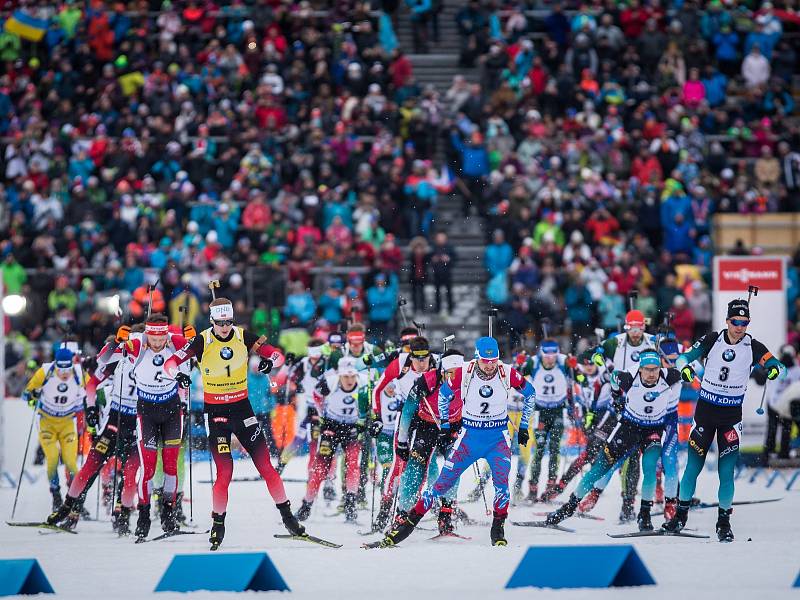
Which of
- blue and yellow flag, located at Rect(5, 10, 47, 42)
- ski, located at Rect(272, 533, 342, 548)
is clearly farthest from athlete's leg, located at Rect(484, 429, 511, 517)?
blue and yellow flag, located at Rect(5, 10, 47, 42)

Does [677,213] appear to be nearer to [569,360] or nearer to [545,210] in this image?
[545,210]

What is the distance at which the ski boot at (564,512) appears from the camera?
50.5 feet

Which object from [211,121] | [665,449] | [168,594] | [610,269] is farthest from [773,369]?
[211,121]

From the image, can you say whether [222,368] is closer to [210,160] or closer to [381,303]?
[381,303]

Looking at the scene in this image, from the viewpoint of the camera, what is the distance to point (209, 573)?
11.8 metres

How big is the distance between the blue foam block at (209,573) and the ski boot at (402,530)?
7.86 ft

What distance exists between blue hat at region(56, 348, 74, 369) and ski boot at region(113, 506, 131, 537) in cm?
223

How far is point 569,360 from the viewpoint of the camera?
17.7m

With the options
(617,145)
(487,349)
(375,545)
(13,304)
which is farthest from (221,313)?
(617,145)

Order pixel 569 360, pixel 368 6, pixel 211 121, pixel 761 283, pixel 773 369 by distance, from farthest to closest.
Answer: pixel 368 6 < pixel 211 121 < pixel 761 283 < pixel 569 360 < pixel 773 369

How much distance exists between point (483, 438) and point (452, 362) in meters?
0.98

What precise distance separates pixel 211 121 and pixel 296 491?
983cm

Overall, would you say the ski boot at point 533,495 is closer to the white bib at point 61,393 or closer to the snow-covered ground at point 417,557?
the snow-covered ground at point 417,557

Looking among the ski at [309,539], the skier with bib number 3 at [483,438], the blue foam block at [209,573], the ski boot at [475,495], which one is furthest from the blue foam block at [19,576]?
the ski boot at [475,495]
